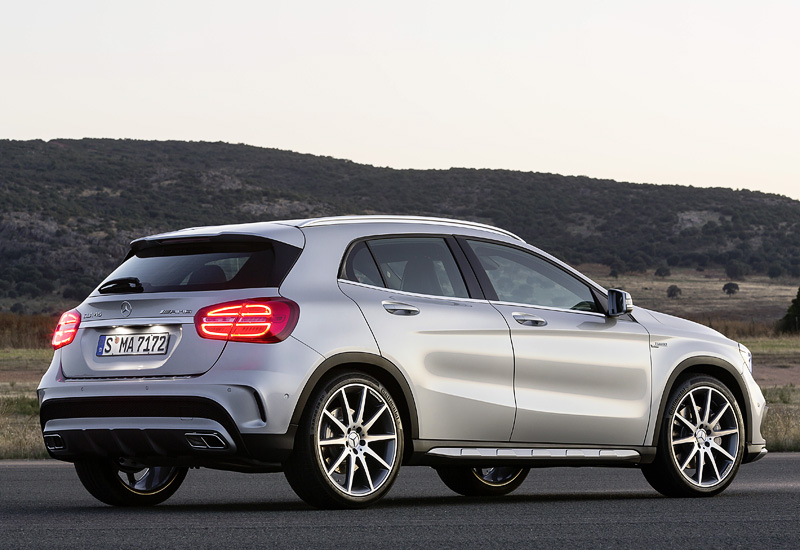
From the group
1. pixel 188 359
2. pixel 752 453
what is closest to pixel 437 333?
pixel 188 359

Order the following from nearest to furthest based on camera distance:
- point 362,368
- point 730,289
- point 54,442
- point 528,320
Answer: point 362,368, point 54,442, point 528,320, point 730,289

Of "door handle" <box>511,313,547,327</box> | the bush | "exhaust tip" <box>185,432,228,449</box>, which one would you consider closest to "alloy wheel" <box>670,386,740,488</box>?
"door handle" <box>511,313,547,327</box>

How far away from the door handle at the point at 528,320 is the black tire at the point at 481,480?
154 centimetres

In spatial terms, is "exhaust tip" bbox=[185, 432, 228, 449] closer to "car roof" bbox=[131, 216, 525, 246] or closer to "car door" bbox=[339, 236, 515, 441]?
"car door" bbox=[339, 236, 515, 441]

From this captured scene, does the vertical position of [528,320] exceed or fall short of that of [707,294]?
it exceeds it

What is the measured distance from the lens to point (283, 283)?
8.47m

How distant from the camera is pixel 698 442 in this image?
1022 centimetres

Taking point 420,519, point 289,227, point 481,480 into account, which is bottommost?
point 481,480

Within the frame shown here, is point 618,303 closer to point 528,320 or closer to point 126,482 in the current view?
point 528,320

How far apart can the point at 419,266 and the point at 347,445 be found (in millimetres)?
1347

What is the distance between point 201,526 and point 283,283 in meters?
1.47

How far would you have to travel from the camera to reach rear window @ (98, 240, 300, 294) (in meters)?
8.54

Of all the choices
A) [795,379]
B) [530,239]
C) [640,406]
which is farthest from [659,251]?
[640,406]

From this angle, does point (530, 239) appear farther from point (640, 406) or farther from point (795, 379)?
point (640, 406)
